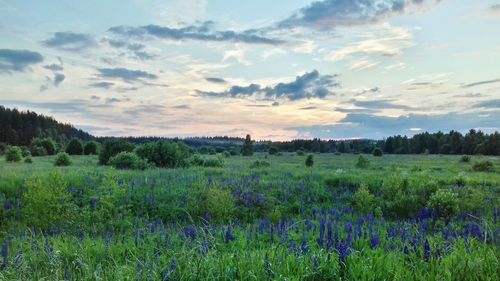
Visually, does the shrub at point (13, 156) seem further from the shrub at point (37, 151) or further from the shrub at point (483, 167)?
the shrub at point (483, 167)

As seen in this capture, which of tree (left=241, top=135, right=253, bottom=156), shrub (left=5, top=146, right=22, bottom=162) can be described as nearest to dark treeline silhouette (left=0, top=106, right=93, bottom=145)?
tree (left=241, top=135, right=253, bottom=156)

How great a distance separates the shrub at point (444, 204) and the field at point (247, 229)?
0.04m

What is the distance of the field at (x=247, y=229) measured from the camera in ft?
16.1

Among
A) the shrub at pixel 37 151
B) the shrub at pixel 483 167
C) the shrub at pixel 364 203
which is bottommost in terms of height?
the shrub at pixel 37 151

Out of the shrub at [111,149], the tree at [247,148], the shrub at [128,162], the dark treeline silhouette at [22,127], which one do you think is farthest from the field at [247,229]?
the dark treeline silhouette at [22,127]

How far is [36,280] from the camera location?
5.02 metres

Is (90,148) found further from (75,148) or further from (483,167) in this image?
(483,167)

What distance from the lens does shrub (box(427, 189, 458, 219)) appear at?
11.4 m

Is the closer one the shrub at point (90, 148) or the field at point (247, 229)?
the field at point (247, 229)

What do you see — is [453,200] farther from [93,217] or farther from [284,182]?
[93,217]

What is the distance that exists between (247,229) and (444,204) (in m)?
6.76

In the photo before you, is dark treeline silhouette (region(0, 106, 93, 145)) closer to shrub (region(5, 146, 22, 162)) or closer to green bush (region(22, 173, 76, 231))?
shrub (region(5, 146, 22, 162))

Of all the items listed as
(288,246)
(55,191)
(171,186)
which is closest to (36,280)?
(288,246)

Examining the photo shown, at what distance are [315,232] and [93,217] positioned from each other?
19.3 feet
